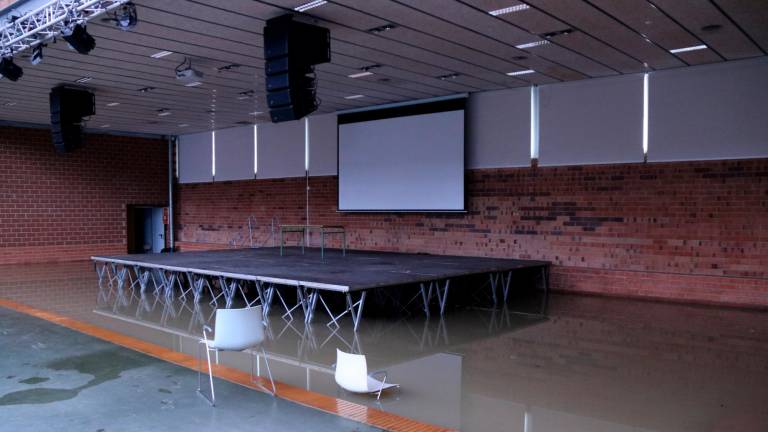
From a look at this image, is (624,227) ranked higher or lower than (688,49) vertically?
lower

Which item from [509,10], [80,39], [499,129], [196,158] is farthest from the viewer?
[196,158]

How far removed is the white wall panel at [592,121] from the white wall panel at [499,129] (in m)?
0.29

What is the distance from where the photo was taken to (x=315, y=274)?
23.2ft

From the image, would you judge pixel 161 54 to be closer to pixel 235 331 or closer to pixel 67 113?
pixel 67 113

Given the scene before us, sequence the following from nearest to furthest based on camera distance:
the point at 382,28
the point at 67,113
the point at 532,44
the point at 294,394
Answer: the point at 294,394 → the point at 382,28 → the point at 532,44 → the point at 67,113

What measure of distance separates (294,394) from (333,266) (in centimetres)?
414

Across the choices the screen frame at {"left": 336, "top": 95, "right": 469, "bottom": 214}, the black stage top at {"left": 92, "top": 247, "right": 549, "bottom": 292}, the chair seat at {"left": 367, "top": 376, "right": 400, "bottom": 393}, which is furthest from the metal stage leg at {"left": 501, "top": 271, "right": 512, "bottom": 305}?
the chair seat at {"left": 367, "top": 376, "right": 400, "bottom": 393}

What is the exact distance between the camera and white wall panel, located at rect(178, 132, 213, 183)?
15.3m

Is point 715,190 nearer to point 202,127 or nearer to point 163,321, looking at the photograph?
point 163,321

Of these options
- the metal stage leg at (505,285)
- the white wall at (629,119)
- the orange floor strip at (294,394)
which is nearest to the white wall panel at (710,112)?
the white wall at (629,119)

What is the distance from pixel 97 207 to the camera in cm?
1464

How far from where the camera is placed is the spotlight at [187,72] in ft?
26.3

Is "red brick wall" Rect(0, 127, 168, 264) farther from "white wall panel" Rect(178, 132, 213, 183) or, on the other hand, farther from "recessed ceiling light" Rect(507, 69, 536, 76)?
"recessed ceiling light" Rect(507, 69, 536, 76)

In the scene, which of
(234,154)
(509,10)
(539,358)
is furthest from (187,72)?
(234,154)
